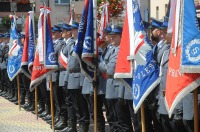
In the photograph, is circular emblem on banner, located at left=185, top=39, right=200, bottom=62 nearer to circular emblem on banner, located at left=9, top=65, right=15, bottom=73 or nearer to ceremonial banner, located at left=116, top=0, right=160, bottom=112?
ceremonial banner, located at left=116, top=0, right=160, bottom=112

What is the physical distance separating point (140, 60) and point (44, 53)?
3.74 m

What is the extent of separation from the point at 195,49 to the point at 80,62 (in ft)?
11.4

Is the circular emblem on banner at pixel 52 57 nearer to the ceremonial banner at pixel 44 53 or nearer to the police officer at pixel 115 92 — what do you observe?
the ceremonial banner at pixel 44 53

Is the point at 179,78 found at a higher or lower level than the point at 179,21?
lower

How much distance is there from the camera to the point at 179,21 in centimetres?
507

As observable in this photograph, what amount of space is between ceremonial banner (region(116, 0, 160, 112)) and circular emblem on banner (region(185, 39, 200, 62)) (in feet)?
4.20

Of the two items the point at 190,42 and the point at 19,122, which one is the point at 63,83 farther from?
the point at 190,42

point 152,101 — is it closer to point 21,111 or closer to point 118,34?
point 118,34

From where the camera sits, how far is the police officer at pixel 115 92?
7266 mm

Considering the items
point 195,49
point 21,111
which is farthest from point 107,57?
point 21,111

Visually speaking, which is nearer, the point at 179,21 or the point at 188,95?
the point at 179,21

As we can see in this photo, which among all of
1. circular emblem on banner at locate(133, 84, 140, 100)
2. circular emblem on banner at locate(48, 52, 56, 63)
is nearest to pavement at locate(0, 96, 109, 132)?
circular emblem on banner at locate(48, 52, 56, 63)

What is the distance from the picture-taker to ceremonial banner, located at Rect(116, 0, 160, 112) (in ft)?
19.9

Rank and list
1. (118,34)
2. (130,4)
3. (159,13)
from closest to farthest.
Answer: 1. (130,4)
2. (118,34)
3. (159,13)
